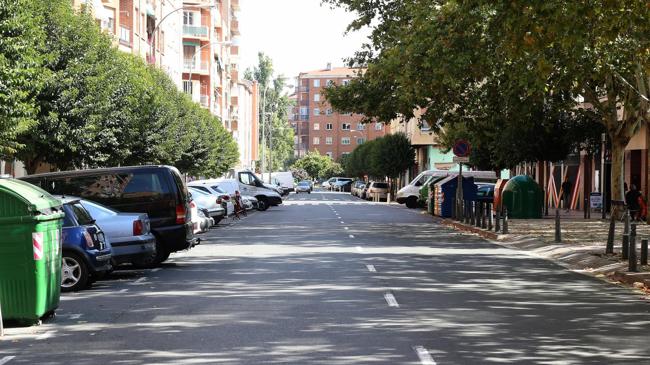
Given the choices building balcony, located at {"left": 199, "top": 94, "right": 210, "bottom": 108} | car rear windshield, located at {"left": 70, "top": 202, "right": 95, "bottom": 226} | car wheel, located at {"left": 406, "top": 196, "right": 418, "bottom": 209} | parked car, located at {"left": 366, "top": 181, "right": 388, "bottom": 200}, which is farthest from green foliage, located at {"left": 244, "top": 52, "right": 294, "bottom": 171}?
car rear windshield, located at {"left": 70, "top": 202, "right": 95, "bottom": 226}

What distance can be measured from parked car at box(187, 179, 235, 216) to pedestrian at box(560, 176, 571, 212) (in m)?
19.2

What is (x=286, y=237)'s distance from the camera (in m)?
29.8

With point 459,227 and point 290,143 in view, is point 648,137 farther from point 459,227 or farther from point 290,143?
point 290,143

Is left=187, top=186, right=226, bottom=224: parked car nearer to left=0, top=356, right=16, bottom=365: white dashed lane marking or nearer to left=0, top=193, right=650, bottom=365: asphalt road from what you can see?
left=0, top=193, right=650, bottom=365: asphalt road

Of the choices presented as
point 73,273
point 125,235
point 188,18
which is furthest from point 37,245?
point 188,18

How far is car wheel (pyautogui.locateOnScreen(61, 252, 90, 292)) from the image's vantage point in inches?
628

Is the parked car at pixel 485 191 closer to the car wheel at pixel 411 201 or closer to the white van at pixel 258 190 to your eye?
the car wheel at pixel 411 201

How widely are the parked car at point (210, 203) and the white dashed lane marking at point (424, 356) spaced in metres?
25.9

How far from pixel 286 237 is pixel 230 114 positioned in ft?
318

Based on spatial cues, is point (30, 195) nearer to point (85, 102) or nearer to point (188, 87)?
point (85, 102)

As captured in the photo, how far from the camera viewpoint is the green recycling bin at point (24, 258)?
11.9 meters

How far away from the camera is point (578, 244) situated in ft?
85.1

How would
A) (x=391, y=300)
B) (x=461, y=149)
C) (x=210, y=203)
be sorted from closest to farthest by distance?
(x=391, y=300)
(x=210, y=203)
(x=461, y=149)

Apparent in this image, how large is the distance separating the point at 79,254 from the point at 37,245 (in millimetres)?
3809
